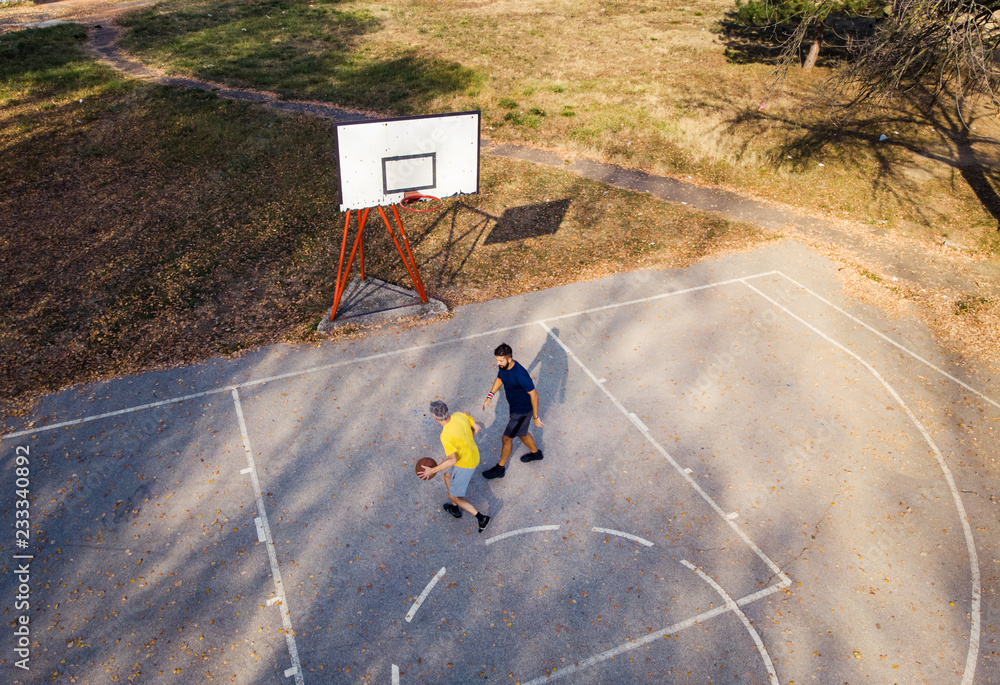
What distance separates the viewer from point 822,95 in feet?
79.8

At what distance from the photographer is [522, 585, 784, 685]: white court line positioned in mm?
6602

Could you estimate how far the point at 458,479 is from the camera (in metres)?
7.65

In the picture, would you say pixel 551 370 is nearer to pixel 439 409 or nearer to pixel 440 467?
pixel 439 409

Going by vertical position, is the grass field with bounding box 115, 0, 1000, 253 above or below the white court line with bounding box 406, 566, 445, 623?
above

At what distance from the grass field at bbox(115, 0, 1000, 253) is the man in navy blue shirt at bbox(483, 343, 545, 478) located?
13.6 meters

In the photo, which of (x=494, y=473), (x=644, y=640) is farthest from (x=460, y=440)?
(x=644, y=640)

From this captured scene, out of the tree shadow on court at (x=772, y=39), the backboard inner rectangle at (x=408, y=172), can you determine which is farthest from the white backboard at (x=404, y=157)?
the tree shadow on court at (x=772, y=39)

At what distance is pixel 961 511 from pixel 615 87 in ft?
72.1

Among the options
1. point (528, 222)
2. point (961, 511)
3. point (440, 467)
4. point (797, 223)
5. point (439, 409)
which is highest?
point (439, 409)

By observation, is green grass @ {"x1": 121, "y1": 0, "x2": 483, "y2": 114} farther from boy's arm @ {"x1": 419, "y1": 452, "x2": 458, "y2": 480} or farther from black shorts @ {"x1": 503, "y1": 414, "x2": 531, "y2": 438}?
boy's arm @ {"x1": 419, "y1": 452, "x2": 458, "y2": 480}

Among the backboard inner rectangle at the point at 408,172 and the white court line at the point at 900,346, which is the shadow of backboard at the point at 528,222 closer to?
the backboard inner rectangle at the point at 408,172

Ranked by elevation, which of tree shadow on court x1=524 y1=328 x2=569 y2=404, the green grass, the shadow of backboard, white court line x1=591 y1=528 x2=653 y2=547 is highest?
the green grass

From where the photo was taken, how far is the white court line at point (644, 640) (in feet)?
21.7

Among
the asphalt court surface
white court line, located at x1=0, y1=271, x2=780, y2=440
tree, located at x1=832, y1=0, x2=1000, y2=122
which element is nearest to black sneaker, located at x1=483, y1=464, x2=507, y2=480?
the asphalt court surface
